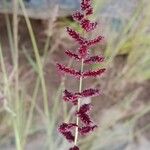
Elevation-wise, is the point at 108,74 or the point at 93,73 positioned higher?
the point at 108,74

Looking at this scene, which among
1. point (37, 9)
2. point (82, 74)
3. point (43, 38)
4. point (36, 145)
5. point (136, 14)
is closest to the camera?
point (82, 74)

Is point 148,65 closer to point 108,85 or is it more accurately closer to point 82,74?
point 108,85

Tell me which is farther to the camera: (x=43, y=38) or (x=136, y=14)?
(x=43, y=38)

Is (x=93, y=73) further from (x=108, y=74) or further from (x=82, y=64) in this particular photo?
(x=108, y=74)

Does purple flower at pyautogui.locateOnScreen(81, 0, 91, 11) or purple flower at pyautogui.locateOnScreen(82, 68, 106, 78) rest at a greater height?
purple flower at pyautogui.locateOnScreen(81, 0, 91, 11)

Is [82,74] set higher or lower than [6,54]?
lower

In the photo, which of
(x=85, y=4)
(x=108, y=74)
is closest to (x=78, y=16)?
(x=85, y=4)

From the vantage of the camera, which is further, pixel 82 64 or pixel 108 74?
pixel 108 74

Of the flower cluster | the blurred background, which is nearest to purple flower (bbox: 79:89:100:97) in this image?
the flower cluster

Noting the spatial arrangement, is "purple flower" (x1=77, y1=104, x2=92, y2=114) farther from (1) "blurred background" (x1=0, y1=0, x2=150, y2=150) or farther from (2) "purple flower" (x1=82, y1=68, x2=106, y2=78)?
(1) "blurred background" (x1=0, y1=0, x2=150, y2=150)

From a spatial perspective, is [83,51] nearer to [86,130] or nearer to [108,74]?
[86,130]

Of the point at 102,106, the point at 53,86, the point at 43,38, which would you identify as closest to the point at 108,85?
the point at 102,106
